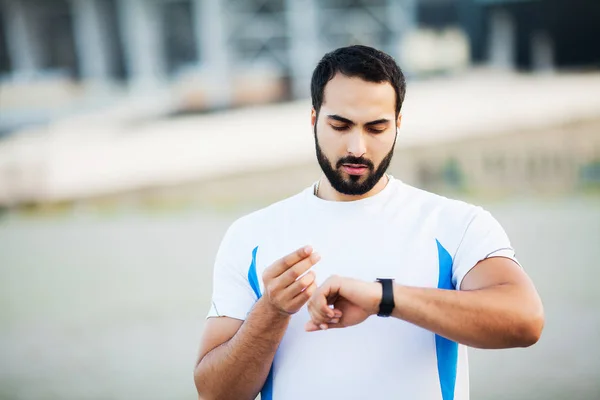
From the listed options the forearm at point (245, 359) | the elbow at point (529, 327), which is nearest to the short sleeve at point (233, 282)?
the forearm at point (245, 359)

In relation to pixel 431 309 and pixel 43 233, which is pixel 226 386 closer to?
pixel 431 309

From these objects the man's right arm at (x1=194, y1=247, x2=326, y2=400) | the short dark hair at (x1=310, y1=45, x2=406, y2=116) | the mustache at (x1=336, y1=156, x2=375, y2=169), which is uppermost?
the short dark hair at (x1=310, y1=45, x2=406, y2=116)

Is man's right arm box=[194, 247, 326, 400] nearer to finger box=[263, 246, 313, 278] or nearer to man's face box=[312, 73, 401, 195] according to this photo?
finger box=[263, 246, 313, 278]

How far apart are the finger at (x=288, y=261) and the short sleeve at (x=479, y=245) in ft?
1.73

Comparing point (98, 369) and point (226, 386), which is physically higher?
point (226, 386)

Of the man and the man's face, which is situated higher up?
the man's face

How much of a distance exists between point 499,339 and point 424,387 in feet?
1.08

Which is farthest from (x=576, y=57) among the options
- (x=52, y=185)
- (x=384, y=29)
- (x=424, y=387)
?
(x=424, y=387)

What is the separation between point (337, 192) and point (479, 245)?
48 cm

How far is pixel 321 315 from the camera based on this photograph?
1679mm

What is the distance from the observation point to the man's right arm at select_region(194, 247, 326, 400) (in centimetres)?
170

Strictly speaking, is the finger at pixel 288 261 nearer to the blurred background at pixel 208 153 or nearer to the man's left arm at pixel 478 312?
the man's left arm at pixel 478 312

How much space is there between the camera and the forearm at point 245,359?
182 cm

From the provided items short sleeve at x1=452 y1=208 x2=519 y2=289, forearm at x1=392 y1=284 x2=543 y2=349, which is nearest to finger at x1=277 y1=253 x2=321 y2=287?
forearm at x1=392 y1=284 x2=543 y2=349
